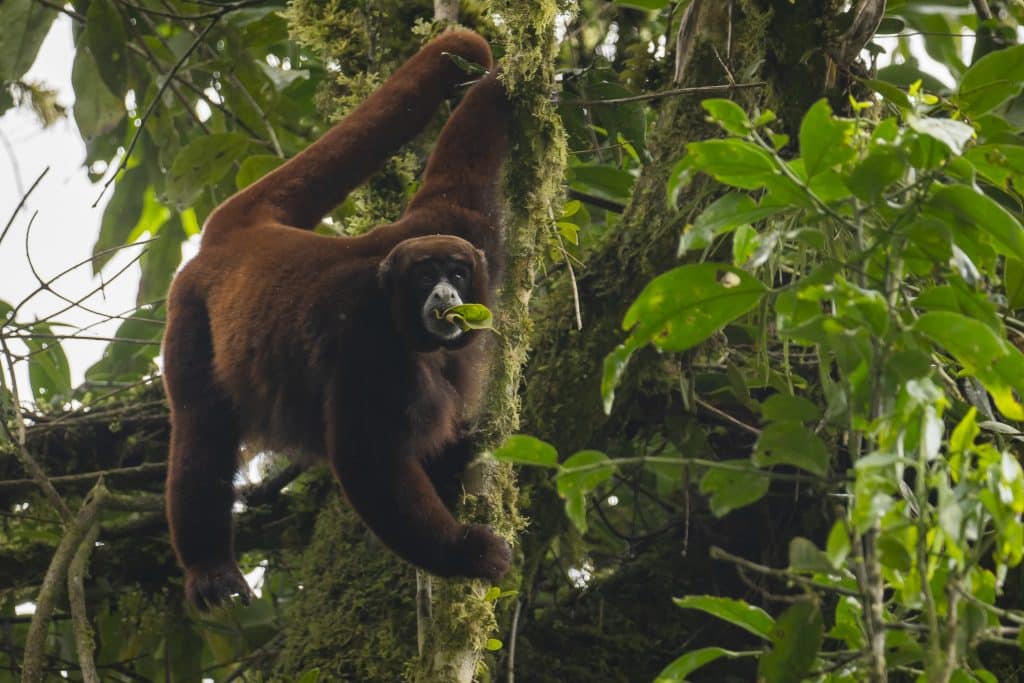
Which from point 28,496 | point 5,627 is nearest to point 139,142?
point 28,496

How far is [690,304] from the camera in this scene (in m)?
2.26

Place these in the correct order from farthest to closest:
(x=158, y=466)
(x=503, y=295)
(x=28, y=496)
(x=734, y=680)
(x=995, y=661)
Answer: (x=28, y=496), (x=158, y=466), (x=734, y=680), (x=995, y=661), (x=503, y=295)

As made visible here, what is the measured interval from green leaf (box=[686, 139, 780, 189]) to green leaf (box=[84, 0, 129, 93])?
365 cm

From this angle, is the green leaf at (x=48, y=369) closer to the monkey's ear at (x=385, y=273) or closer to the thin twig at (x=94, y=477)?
the thin twig at (x=94, y=477)

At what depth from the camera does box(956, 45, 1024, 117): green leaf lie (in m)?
2.65

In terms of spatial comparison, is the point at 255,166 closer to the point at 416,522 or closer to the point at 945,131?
the point at 416,522

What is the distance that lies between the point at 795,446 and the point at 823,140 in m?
0.57

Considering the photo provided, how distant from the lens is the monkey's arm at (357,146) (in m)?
4.12

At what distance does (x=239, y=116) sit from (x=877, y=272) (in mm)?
4304

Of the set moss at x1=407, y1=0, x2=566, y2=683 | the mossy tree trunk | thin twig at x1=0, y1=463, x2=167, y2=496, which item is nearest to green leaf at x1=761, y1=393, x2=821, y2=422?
moss at x1=407, y1=0, x2=566, y2=683

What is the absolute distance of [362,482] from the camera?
3844mm

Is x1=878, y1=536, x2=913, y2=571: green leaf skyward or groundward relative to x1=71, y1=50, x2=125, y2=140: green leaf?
groundward

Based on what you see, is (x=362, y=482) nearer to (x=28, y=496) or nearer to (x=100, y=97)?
(x=28, y=496)

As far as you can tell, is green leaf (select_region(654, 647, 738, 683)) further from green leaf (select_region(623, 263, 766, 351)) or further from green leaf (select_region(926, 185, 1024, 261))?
green leaf (select_region(926, 185, 1024, 261))
